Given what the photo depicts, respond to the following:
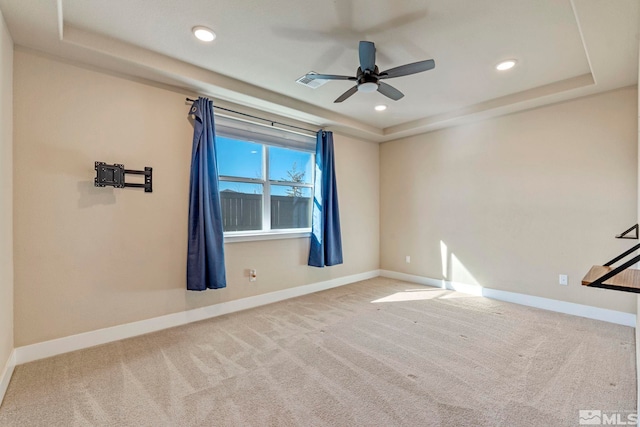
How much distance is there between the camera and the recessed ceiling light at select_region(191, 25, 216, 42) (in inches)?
88.5

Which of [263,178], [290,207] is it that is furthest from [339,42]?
[290,207]

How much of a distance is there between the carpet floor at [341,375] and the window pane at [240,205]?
111 centimetres

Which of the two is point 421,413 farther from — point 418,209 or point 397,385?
point 418,209

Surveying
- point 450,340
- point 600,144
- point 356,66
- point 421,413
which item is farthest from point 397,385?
point 600,144

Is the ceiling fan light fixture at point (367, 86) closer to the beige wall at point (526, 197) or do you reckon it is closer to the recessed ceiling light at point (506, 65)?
the recessed ceiling light at point (506, 65)

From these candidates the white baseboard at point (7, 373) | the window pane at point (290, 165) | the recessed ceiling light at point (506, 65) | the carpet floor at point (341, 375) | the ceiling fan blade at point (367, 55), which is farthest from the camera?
the window pane at point (290, 165)

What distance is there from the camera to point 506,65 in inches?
109

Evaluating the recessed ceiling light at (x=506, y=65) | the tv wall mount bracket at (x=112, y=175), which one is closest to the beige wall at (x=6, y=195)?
the tv wall mount bracket at (x=112, y=175)

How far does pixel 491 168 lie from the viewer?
398cm

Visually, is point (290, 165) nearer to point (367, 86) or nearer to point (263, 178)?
point (263, 178)

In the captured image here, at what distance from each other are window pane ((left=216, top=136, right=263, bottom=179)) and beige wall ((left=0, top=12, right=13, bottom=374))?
5.55 ft

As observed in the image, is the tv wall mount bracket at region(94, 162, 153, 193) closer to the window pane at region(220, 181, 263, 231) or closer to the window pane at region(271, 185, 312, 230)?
the window pane at region(220, 181, 263, 231)

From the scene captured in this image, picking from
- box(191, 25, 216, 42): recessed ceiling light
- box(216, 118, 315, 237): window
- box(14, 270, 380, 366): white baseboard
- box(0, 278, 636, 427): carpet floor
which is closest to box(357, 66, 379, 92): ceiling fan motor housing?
box(191, 25, 216, 42): recessed ceiling light

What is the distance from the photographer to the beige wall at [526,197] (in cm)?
311
